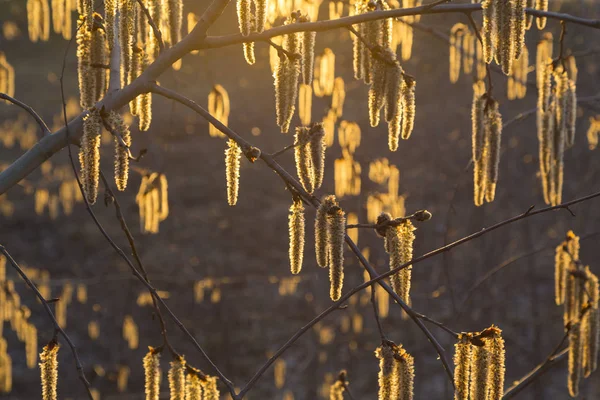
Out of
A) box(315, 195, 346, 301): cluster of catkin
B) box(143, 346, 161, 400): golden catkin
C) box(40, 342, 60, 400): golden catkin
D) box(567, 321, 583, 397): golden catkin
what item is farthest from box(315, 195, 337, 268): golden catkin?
box(567, 321, 583, 397): golden catkin

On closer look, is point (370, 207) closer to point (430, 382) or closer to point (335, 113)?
point (335, 113)

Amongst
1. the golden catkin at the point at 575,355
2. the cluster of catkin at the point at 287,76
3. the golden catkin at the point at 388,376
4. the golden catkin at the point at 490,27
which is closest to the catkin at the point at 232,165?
the cluster of catkin at the point at 287,76

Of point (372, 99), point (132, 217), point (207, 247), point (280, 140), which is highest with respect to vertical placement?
point (280, 140)

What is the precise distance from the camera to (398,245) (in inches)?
66.5

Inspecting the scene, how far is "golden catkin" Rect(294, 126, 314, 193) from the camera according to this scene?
69.9 inches

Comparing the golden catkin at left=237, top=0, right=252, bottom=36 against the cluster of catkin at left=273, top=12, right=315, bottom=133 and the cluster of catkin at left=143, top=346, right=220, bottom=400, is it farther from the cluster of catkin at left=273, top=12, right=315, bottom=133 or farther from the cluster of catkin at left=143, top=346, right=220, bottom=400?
the cluster of catkin at left=143, top=346, right=220, bottom=400

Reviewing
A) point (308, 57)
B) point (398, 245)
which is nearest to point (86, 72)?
point (308, 57)

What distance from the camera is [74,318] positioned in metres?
10.2

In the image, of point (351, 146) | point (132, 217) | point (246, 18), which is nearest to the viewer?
point (246, 18)

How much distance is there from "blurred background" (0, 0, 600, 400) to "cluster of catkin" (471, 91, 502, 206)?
90.9 inches

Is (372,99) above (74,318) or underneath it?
underneath

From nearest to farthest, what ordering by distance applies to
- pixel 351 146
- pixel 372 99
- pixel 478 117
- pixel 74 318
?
pixel 372 99 → pixel 478 117 → pixel 351 146 → pixel 74 318

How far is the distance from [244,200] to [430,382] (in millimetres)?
6054

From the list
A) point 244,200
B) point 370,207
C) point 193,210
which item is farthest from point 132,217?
point 370,207
